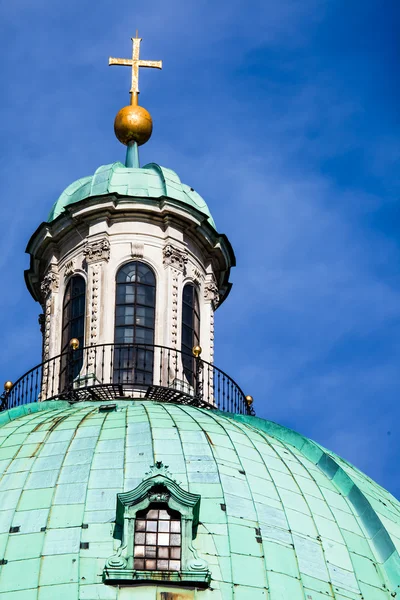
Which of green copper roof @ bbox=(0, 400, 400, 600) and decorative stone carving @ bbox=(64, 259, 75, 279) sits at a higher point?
decorative stone carving @ bbox=(64, 259, 75, 279)

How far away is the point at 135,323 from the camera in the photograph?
4800 cm

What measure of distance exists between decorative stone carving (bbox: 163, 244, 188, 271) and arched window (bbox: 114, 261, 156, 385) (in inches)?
19.3

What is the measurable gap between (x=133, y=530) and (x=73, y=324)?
38.1 feet

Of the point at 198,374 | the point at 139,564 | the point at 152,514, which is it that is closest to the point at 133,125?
the point at 198,374

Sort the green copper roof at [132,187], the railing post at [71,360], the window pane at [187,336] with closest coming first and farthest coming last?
the railing post at [71,360] → the window pane at [187,336] → the green copper roof at [132,187]

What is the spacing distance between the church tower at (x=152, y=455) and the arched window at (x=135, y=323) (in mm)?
39

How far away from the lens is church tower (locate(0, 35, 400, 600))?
37781 millimetres

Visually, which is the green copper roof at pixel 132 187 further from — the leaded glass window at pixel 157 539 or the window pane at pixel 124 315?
the leaded glass window at pixel 157 539

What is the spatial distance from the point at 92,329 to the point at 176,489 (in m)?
9.92

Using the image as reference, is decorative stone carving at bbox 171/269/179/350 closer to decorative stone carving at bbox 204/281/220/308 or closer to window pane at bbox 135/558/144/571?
decorative stone carving at bbox 204/281/220/308

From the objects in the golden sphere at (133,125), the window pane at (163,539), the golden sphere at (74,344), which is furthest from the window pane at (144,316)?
the window pane at (163,539)

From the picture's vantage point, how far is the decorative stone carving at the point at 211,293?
50031mm

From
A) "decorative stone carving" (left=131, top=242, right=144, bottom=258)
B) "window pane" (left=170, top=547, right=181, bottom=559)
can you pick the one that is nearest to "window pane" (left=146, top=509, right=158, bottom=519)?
"window pane" (left=170, top=547, right=181, bottom=559)

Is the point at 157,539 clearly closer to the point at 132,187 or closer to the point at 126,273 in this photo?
the point at 126,273
